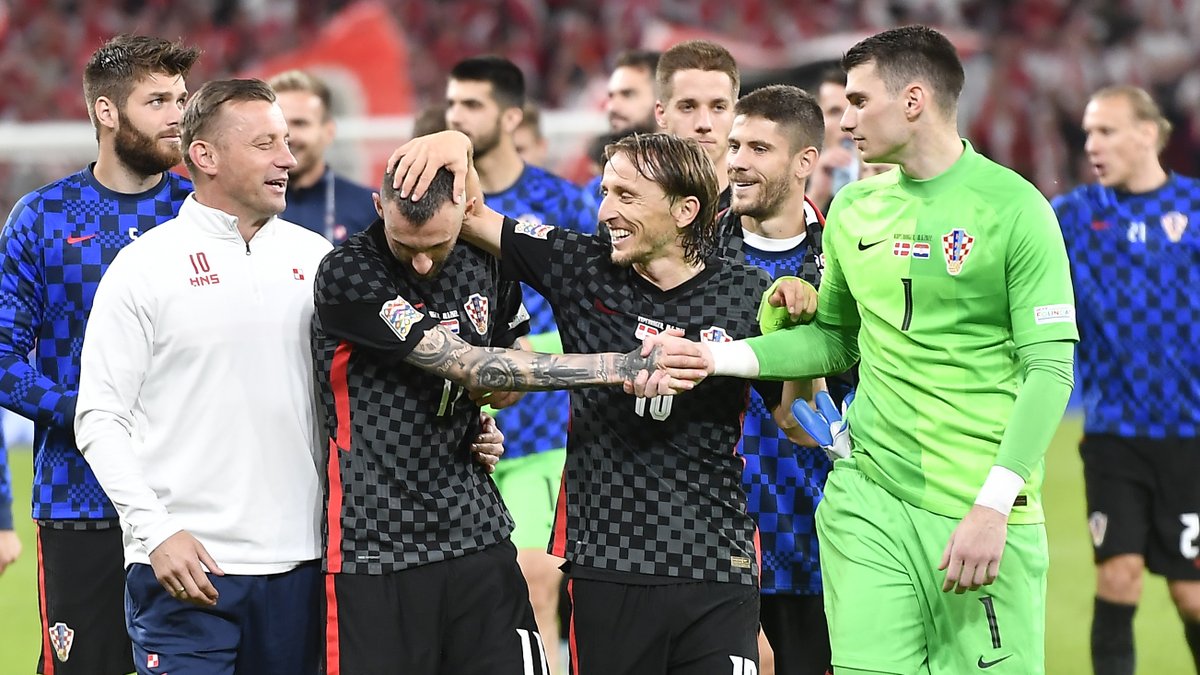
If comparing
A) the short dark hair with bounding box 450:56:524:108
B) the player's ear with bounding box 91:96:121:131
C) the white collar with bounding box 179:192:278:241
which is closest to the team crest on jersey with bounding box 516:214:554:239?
the white collar with bounding box 179:192:278:241

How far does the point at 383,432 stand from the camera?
3895mm

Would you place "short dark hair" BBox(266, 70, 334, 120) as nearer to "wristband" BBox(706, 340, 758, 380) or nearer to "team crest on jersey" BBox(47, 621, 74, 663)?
"team crest on jersey" BBox(47, 621, 74, 663)

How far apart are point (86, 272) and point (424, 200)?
135 centimetres

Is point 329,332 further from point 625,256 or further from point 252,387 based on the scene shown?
point 625,256

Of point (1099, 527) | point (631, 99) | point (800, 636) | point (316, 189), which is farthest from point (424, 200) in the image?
point (631, 99)

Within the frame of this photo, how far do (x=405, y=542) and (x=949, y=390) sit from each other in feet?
4.90

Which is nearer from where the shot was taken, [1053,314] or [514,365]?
[1053,314]

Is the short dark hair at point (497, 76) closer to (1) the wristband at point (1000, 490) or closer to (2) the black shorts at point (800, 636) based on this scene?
(2) the black shorts at point (800, 636)

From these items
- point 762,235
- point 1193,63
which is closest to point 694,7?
point 1193,63

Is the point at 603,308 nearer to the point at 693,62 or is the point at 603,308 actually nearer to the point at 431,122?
the point at 693,62

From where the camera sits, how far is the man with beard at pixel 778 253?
5.12 metres

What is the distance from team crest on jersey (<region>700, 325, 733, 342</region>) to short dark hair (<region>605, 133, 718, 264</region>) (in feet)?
0.65

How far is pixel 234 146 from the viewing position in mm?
4070

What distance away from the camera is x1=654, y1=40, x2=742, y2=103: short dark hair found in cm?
625
